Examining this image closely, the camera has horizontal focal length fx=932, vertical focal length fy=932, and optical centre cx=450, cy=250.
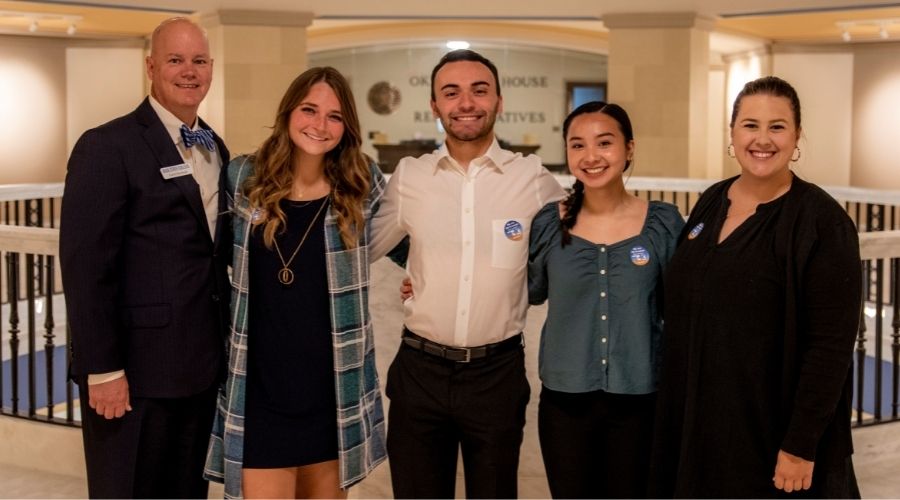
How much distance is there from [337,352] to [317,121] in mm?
662

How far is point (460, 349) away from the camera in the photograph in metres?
2.73

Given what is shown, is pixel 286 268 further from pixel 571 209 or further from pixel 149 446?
pixel 571 209

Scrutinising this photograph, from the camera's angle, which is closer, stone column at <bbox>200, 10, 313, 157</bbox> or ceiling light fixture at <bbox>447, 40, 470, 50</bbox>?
stone column at <bbox>200, 10, 313, 157</bbox>

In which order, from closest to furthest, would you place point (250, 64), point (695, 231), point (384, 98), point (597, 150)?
point (695, 231)
point (597, 150)
point (250, 64)
point (384, 98)

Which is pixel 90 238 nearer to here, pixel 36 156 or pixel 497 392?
pixel 497 392

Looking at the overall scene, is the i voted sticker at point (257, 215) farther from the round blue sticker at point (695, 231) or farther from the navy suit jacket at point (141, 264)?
the round blue sticker at point (695, 231)

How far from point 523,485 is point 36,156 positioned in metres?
14.2

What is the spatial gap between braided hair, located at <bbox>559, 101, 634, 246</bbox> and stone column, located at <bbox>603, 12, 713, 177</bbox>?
10.0 metres

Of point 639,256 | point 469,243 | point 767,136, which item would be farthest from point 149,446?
point 767,136

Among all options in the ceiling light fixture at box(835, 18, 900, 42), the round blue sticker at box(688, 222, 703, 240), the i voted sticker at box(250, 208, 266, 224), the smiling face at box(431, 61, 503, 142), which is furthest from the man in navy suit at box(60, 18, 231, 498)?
the ceiling light fixture at box(835, 18, 900, 42)

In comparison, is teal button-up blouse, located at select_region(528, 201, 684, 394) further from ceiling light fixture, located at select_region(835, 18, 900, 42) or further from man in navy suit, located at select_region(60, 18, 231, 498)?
ceiling light fixture, located at select_region(835, 18, 900, 42)

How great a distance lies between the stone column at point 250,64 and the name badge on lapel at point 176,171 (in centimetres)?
987

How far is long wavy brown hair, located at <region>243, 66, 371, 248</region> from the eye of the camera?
2602 millimetres

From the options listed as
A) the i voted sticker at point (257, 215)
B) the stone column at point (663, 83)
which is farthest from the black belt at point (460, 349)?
the stone column at point (663, 83)
